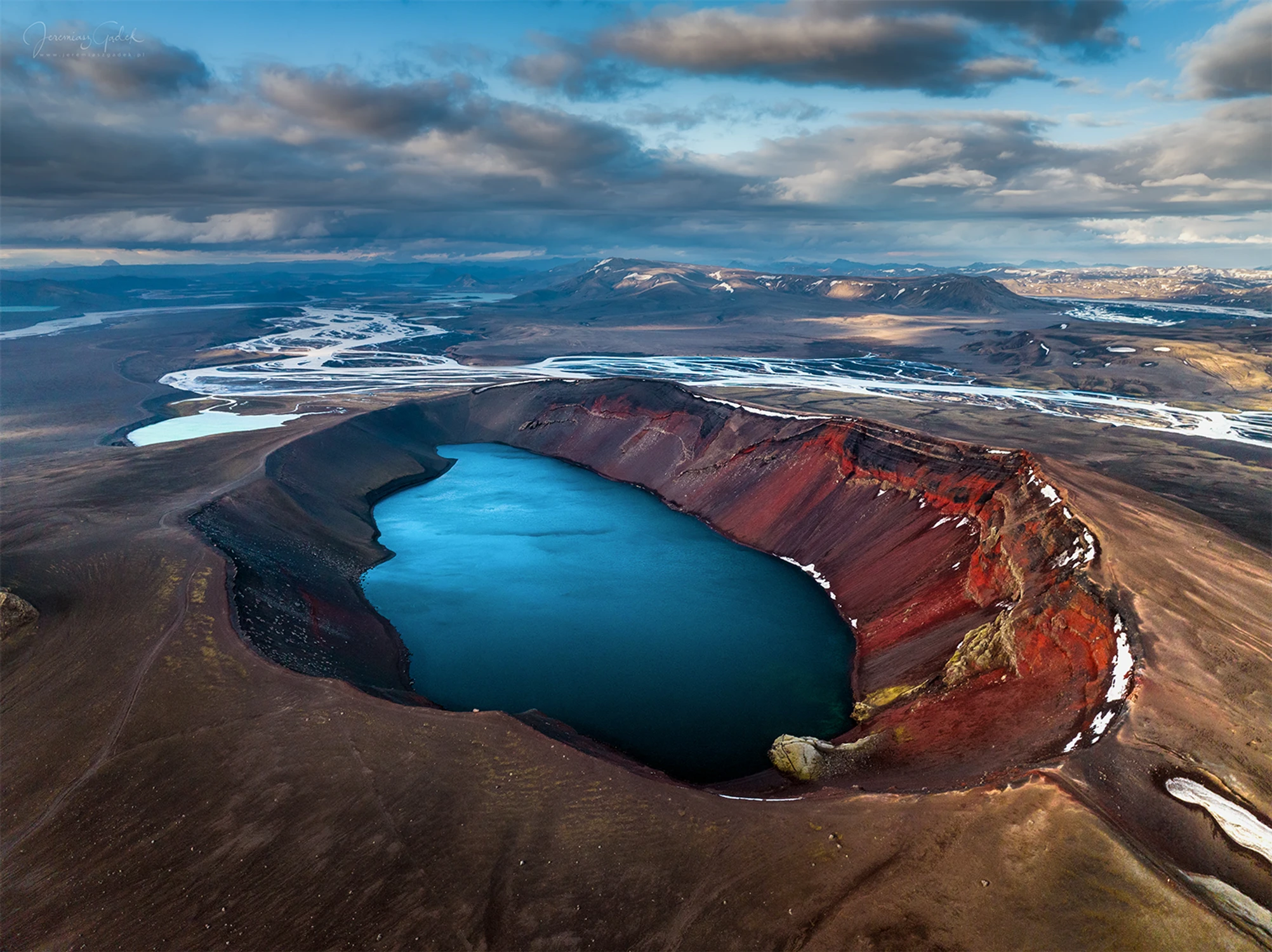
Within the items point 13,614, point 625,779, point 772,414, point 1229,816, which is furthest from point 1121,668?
point 772,414

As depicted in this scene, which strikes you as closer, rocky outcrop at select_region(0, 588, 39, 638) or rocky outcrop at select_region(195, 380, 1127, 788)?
rocky outcrop at select_region(195, 380, 1127, 788)

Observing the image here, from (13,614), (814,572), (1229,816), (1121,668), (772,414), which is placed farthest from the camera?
(772,414)

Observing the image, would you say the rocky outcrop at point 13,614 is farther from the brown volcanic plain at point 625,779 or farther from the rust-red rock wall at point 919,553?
the rust-red rock wall at point 919,553

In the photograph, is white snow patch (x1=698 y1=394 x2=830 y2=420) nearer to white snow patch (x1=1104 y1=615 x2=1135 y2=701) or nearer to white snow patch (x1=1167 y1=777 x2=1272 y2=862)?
white snow patch (x1=1104 y1=615 x2=1135 y2=701)

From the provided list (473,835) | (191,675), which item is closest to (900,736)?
(473,835)

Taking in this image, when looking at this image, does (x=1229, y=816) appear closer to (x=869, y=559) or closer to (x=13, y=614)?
(x=869, y=559)

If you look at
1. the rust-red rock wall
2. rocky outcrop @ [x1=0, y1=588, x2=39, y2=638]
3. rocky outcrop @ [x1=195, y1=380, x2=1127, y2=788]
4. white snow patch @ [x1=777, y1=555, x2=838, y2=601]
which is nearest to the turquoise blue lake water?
white snow patch @ [x1=777, y1=555, x2=838, y2=601]
